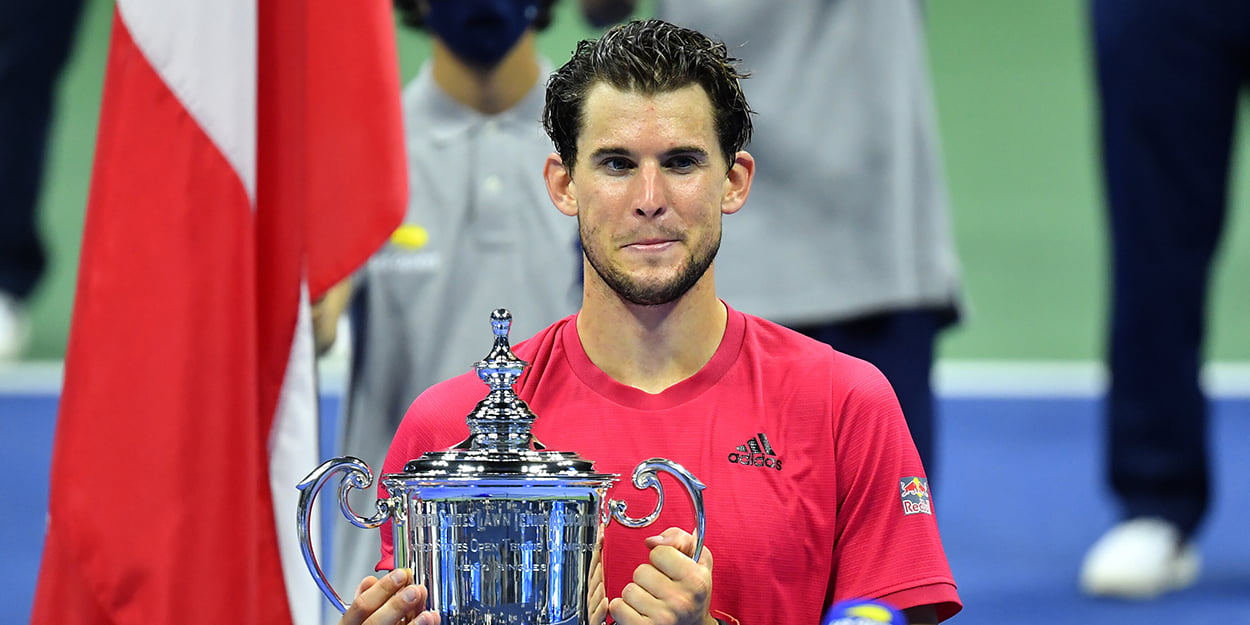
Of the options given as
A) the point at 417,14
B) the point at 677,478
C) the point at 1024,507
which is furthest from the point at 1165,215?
the point at 677,478

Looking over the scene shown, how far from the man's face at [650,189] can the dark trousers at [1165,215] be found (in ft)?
9.29

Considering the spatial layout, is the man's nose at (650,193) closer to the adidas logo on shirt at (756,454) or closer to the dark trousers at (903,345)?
the adidas logo on shirt at (756,454)

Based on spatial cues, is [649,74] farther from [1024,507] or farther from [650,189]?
[1024,507]

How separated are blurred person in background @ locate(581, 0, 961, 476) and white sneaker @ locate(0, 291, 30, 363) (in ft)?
17.8

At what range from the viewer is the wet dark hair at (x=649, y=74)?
1284 millimetres

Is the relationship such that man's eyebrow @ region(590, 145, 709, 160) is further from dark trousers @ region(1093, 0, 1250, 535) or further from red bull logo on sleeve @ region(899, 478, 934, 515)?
dark trousers @ region(1093, 0, 1250, 535)

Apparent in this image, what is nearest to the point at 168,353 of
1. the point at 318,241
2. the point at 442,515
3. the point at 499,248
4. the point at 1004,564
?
the point at 318,241

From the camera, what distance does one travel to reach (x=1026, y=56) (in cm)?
787

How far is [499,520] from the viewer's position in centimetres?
120

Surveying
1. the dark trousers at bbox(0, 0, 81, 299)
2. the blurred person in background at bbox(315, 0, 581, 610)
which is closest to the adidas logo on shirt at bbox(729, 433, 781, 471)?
the blurred person in background at bbox(315, 0, 581, 610)

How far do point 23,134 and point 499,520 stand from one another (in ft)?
22.1

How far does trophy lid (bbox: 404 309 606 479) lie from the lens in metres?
1.19

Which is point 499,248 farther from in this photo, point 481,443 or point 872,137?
point 481,443

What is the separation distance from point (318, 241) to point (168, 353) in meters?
0.25
